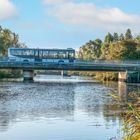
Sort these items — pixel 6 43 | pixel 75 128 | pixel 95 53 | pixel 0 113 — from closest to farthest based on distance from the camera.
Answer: pixel 75 128, pixel 0 113, pixel 6 43, pixel 95 53

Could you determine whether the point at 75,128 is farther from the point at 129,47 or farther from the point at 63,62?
the point at 129,47

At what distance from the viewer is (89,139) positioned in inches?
978

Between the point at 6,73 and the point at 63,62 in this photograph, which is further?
the point at 6,73

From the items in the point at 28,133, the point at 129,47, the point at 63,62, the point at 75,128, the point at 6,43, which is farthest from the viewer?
the point at 6,43

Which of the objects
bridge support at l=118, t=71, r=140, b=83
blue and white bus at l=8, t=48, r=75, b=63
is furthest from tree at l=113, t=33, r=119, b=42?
blue and white bus at l=8, t=48, r=75, b=63

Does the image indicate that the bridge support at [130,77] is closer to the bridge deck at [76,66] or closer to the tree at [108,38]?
the bridge deck at [76,66]

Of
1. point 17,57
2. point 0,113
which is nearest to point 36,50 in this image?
point 17,57

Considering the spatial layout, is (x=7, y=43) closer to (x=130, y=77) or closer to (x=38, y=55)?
(x=38, y=55)

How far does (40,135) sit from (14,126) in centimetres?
350

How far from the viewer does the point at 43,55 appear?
110 meters

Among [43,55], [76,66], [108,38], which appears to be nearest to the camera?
[76,66]

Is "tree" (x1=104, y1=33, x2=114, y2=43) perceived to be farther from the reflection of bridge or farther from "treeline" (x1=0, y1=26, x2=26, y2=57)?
the reflection of bridge

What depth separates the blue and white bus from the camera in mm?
108375

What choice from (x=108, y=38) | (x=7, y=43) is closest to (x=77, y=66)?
(x=7, y=43)
